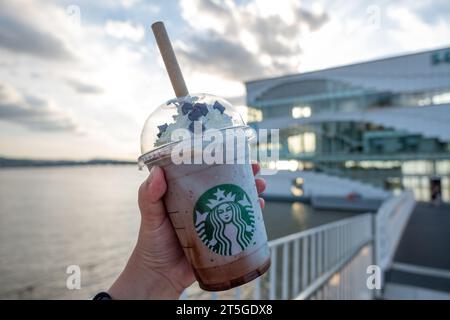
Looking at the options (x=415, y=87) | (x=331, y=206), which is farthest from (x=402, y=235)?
(x=415, y=87)

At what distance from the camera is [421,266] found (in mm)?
4156

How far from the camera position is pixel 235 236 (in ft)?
2.61

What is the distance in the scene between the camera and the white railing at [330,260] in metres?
1.96

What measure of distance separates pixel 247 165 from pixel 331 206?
16.1m

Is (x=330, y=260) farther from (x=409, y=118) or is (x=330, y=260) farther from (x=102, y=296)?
(x=409, y=118)

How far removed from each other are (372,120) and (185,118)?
1878cm

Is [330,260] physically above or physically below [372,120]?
below

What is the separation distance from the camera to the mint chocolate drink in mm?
784

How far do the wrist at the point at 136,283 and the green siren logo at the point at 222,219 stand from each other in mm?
361

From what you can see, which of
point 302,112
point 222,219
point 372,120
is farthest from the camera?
point 302,112

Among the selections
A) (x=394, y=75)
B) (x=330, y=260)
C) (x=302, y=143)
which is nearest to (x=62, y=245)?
(x=330, y=260)

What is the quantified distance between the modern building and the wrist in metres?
13.6

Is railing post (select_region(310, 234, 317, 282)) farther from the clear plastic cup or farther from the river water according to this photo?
the clear plastic cup

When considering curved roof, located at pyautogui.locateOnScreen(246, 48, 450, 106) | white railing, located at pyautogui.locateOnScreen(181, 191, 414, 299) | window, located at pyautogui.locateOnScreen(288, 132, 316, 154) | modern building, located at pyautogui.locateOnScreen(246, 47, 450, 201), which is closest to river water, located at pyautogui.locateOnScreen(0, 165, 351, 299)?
white railing, located at pyautogui.locateOnScreen(181, 191, 414, 299)
